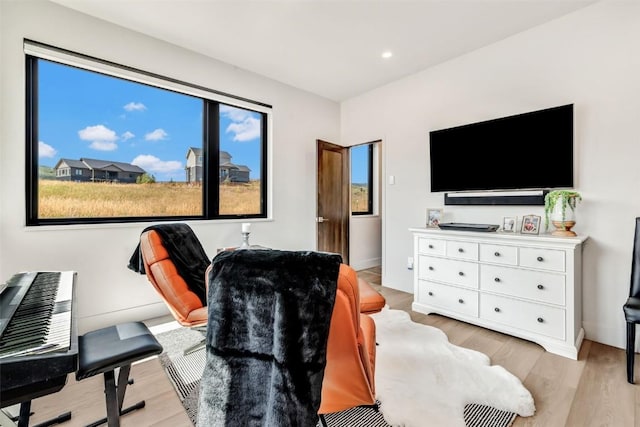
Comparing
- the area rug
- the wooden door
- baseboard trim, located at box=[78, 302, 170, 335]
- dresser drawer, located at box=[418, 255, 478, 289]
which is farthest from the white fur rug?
baseboard trim, located at box=[78, 302, 170, 335]

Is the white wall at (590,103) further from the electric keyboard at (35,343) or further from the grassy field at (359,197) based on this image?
the electric keyboard at (35,343)

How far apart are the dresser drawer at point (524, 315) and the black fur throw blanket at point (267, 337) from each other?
6.90 feet

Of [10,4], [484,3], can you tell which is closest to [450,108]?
[484,3]

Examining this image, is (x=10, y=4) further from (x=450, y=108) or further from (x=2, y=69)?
(x=450, y=108)

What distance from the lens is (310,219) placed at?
408 cm

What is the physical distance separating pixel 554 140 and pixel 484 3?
1269mm

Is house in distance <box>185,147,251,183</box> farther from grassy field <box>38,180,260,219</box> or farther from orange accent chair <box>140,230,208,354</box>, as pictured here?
orange accent chair <box>140,230,208,354</box>

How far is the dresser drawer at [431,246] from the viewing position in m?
2.78

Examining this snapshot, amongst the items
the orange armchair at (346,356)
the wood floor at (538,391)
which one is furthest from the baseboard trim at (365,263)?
the orange armchair at (346,356)

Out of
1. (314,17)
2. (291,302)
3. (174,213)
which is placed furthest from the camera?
(174,213)

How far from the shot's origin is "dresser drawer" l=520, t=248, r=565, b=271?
2.12 metres

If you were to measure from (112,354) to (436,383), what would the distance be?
1708mm

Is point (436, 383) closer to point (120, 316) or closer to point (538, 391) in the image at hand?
point (538, 391)

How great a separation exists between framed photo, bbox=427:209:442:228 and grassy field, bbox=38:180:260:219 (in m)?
2.18
